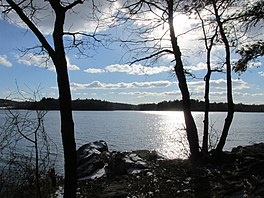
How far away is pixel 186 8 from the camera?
13070 mm

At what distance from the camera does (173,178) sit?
11.0 m

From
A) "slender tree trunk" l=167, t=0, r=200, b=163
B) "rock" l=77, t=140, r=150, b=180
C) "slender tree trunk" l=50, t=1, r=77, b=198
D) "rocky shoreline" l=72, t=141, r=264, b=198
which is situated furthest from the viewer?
"rock" l=77, t=140, r=150, b=180

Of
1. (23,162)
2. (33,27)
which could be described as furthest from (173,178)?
(33,27)

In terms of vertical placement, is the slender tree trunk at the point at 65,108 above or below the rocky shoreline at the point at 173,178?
above

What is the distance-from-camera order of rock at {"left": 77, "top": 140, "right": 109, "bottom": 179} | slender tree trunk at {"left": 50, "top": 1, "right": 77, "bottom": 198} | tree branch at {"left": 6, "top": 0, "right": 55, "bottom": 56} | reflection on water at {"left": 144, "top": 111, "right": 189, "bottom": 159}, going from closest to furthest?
slender tree trunk at {"left": 50, "top": 1, "right": 77, "bottom": 198} → tree branch at {"left": 6, "top": 0, "right": 55, "bottom": 56} → rock at {"left": 77, "top": 140, "right": 109, "bottom": 179} → reflection on water at {"left": 144, "top": 111, "right": 189, "bottom": 159}

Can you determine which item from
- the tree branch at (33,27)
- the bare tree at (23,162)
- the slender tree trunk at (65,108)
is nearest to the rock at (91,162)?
the bare tree at (23,162)

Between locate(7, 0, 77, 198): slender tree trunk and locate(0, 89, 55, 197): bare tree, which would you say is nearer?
locate(7, 0, 77, 198): slender tree trunk

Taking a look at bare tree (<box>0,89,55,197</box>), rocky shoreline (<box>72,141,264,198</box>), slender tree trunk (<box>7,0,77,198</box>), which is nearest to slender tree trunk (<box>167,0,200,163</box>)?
rocky shoreline (<box>72,141,264,198</box>)

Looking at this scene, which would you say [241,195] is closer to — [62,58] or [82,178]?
[62,58]

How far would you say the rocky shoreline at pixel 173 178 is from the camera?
8.16m

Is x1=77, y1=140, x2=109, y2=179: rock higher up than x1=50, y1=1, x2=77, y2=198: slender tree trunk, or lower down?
lower down

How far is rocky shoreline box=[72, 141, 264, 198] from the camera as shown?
816 centimetres

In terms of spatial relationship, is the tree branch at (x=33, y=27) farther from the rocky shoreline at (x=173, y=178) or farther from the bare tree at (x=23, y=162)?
the rocky shoreline at (x=173, y=178)

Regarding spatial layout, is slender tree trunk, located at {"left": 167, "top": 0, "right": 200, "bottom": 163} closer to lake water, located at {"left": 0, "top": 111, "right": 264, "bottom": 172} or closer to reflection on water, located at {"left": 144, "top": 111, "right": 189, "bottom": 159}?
reflection on water, located at {"left": 144, "top": 111, "right": 189, "bottom": 159}
